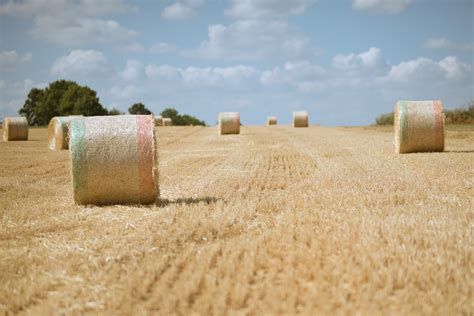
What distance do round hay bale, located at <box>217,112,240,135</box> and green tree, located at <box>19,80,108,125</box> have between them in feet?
122

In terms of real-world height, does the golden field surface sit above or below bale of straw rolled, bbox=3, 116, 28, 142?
below

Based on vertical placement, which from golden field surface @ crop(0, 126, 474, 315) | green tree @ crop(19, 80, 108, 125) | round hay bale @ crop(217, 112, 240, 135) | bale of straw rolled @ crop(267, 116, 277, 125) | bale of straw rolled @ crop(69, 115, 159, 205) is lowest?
golden field surface @ crop(0, 126, 474, 315)

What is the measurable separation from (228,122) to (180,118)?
4800 cm

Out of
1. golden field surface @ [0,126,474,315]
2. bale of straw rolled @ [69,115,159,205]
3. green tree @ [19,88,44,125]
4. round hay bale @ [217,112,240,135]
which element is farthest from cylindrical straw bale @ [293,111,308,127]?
green tree @ [19,88,44,125]

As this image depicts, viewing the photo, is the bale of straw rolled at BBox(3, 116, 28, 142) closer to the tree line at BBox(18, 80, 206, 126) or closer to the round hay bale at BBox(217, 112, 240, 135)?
the round hay bale at BBox(217, 112, 240, 135)

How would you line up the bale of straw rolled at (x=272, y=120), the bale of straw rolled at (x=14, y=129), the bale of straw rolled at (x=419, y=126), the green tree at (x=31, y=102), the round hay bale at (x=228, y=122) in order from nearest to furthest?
the bale of straw rolled at (x=419, y=126), the bale of straw rolled at (x=14, y=129), the round hay bale at (x=228, y=122), the bale of straw rolled at (x=272, y=120), the green tree at (x=31, y=102)

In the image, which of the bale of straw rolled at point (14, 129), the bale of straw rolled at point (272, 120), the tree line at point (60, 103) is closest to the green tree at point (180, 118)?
the tree line at point (60, 103)

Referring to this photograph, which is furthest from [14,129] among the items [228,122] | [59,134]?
[228,122]

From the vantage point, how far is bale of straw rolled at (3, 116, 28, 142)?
86.6ft

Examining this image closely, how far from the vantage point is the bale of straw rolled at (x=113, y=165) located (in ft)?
25.4

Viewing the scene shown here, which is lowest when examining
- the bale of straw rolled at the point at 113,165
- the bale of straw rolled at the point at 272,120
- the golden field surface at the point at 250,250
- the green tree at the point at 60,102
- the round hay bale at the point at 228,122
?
the golden field surface at the point at 250,250

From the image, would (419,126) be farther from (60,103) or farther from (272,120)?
(60,103)

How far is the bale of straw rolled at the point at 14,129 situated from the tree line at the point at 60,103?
114ft

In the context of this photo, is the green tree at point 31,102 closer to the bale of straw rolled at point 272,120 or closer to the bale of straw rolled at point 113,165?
the bale of straw rolled at point 272,120
